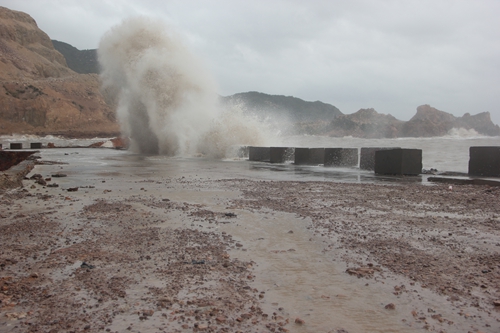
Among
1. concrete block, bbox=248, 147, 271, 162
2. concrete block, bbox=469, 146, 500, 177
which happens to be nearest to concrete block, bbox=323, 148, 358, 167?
concrete block, bbox=248, 147, 271, 162

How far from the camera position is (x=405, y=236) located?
15.5 feet

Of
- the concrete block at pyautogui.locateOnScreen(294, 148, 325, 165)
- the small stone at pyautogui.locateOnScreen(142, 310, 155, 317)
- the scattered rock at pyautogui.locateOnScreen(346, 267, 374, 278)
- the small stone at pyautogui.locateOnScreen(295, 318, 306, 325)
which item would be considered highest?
the concrete block at pyautogui.locateOnScreen(294, 148, 325, 165)

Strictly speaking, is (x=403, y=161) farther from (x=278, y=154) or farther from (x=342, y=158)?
(x=278, y=154)

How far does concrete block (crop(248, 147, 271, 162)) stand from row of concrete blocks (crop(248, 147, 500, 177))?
0.73 meters

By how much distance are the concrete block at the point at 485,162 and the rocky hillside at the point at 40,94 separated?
3051 inches

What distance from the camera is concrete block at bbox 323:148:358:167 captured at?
15531 mm

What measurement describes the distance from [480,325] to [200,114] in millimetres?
23265

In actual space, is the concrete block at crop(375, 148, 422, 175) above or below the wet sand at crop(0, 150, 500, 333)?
above

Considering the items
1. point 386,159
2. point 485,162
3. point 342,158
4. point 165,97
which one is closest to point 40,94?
point 165,97

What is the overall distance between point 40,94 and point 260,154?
279 ft

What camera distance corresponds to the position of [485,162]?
11.3 meters

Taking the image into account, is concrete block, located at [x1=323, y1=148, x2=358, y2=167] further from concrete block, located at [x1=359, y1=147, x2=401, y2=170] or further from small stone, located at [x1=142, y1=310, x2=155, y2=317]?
small stone, located at [x1=142, y1=310, x2=155, y2=317]

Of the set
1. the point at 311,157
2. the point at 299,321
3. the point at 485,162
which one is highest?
the point at 485,162

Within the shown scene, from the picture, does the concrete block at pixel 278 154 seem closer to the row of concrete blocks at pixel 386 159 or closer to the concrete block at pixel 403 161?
the row of concrete blocks at pixel 386 159
